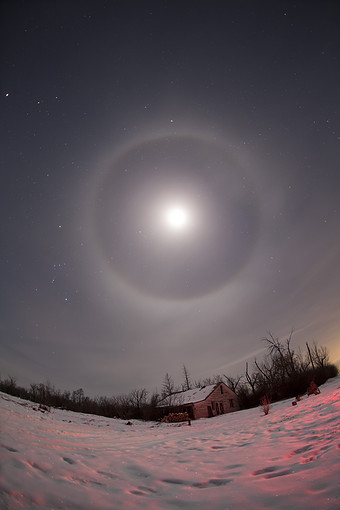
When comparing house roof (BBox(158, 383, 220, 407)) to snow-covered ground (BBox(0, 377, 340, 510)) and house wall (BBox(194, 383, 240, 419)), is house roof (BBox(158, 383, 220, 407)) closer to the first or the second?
house wall (BBox(194, 383, 240, 419))

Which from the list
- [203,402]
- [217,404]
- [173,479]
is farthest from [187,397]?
[173,479]

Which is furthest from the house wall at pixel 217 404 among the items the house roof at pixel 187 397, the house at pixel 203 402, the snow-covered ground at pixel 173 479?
the snow-covered ground at pixel 173 479

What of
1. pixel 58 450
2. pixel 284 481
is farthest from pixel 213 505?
pixel 58 450

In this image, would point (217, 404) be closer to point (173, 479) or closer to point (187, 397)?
point (187, 397)

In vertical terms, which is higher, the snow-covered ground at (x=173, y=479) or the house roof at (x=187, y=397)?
the snow-covered ground at (x=173, y=479)

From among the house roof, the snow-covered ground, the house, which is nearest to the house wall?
the house

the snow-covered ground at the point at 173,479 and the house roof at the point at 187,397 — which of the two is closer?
the snow-covered ground at the point at 173,479

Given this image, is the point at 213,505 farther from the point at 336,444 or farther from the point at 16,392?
the point at 16,392

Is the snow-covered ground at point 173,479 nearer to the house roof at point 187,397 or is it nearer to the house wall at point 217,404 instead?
the house wall at point 217,404
